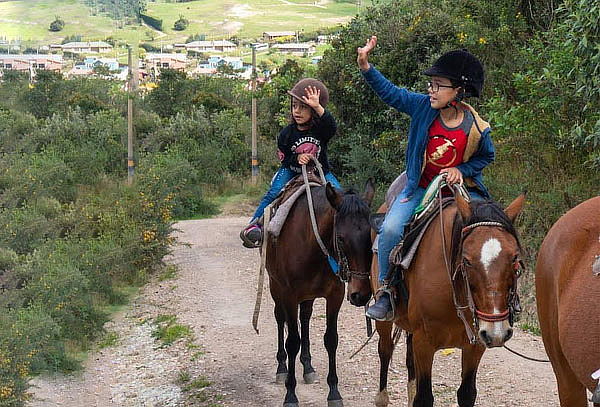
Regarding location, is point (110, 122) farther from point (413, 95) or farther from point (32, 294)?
point (413, 95)

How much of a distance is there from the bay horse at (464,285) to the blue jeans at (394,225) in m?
0.20

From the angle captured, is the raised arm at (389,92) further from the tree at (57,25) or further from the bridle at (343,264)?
the tree at (57,25)

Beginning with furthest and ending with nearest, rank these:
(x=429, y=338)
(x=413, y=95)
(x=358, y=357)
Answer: (x=358, y=357) < (x=413, y=95) < (x=429, y=338)

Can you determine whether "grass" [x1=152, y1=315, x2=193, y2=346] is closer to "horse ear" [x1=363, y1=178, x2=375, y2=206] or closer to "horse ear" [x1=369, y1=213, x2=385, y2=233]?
"horse ear" [x1=363, y1=178, x2=375, y2=206]

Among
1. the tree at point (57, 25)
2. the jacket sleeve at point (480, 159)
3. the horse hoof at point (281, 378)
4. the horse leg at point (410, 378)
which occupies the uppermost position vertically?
the jacket sleeve at point (480, 159)

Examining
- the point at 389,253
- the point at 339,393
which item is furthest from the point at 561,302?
the point at 339,393

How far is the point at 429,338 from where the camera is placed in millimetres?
6066

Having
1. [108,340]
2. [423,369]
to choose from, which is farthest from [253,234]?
[108,340]

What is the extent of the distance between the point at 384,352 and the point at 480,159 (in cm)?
217

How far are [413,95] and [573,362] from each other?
245 centimetres

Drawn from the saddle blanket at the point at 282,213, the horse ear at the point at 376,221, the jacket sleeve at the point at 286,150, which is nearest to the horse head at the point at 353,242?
the horse ear at the point at 376,221

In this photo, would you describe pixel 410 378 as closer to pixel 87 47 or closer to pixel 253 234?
pixel 253 234

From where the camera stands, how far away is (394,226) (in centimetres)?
640

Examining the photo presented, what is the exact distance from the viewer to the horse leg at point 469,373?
243 inches
